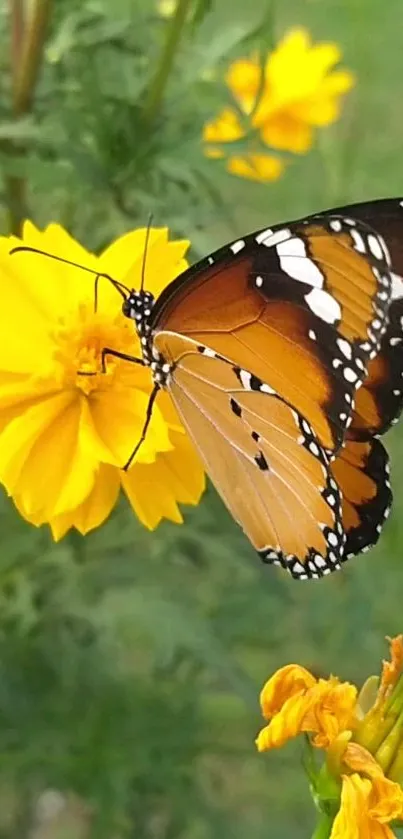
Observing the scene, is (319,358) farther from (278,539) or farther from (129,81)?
(129,81)

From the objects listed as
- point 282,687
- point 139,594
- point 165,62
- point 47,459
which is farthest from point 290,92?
point 282,687

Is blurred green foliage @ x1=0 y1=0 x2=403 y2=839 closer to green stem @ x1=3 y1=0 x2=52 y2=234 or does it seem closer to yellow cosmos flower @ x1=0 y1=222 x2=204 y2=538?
green stem @ x1=3 y1=0 x2=52 y2=234

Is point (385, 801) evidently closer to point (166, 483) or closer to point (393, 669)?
point (393, 669)

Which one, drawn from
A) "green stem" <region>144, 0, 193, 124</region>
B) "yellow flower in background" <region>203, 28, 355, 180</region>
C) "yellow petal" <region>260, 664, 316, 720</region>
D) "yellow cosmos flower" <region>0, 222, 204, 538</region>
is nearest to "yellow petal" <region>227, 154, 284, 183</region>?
"yellow flower in background" <region>203, 28, 355, 180</region>

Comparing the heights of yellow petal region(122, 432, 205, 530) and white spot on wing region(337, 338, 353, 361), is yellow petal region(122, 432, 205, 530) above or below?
below

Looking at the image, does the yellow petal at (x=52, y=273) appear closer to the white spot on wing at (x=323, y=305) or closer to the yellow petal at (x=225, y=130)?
the white spot on wing at (x=323, y=305)

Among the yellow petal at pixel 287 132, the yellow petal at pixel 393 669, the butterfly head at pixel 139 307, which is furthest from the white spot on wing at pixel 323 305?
the yellow petal at pixel 287 132

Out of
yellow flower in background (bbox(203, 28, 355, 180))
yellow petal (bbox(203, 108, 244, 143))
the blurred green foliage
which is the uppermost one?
yellow flower in background (bbox(203, 28, 355, 180))
